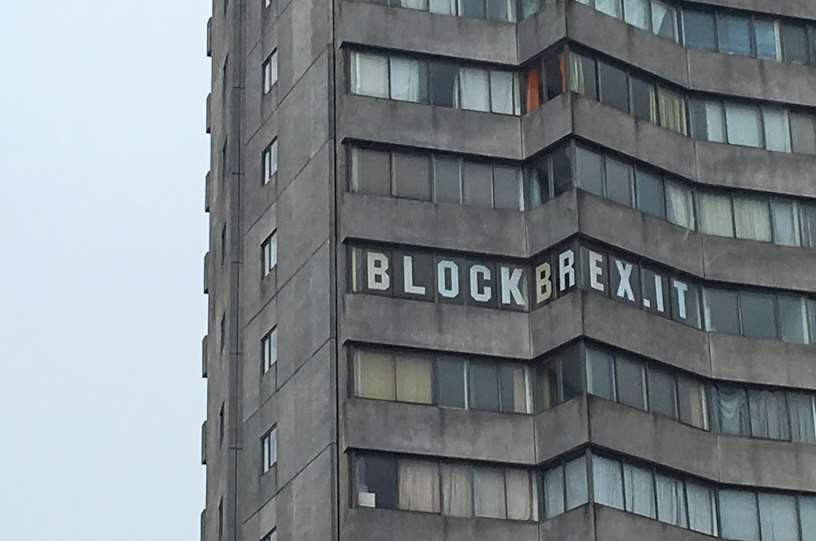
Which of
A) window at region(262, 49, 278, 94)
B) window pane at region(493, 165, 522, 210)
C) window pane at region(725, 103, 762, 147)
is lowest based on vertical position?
window pane at region(493, 165, 522, 210)

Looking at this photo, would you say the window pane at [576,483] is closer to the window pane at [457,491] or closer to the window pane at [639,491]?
the window pane at [639,491]

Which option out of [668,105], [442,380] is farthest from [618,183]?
[442,380]

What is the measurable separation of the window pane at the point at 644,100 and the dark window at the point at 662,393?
32.3 ft

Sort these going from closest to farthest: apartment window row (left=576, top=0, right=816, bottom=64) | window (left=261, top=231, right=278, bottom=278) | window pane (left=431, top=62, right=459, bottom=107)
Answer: window pane (left=431, top=62, right=459, bottom=107) < window (left=261, top=231, right=278, bottom=278) < apartment window row (left=576, top=0, right=816, bottom=64)

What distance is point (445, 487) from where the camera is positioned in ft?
245

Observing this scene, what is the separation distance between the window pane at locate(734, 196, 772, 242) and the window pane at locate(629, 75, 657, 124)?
4491 millimetres

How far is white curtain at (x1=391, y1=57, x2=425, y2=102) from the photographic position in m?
80.4

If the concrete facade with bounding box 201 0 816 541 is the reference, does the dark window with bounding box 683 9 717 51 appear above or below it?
above

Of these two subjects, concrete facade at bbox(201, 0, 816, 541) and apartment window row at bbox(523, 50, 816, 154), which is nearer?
concrete facade at bbox(201, 0, 816, 541)

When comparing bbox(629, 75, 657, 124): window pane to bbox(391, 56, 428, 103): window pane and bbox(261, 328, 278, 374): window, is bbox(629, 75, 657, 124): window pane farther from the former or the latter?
bbox(261, 328, 278, 374): window

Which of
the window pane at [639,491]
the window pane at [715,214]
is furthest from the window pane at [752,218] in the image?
the window pane at [639,491]

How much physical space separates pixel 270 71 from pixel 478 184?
11362 mm

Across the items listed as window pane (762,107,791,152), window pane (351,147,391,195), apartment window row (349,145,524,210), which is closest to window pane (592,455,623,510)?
apartment window row (349,145,524,210)

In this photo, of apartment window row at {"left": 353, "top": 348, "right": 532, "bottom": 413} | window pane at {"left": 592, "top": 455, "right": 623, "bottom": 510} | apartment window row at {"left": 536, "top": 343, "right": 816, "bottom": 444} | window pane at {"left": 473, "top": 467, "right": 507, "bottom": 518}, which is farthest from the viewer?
apartment window row at {"left": 536, "top": 343, "right": 816, "bottom": 444}
